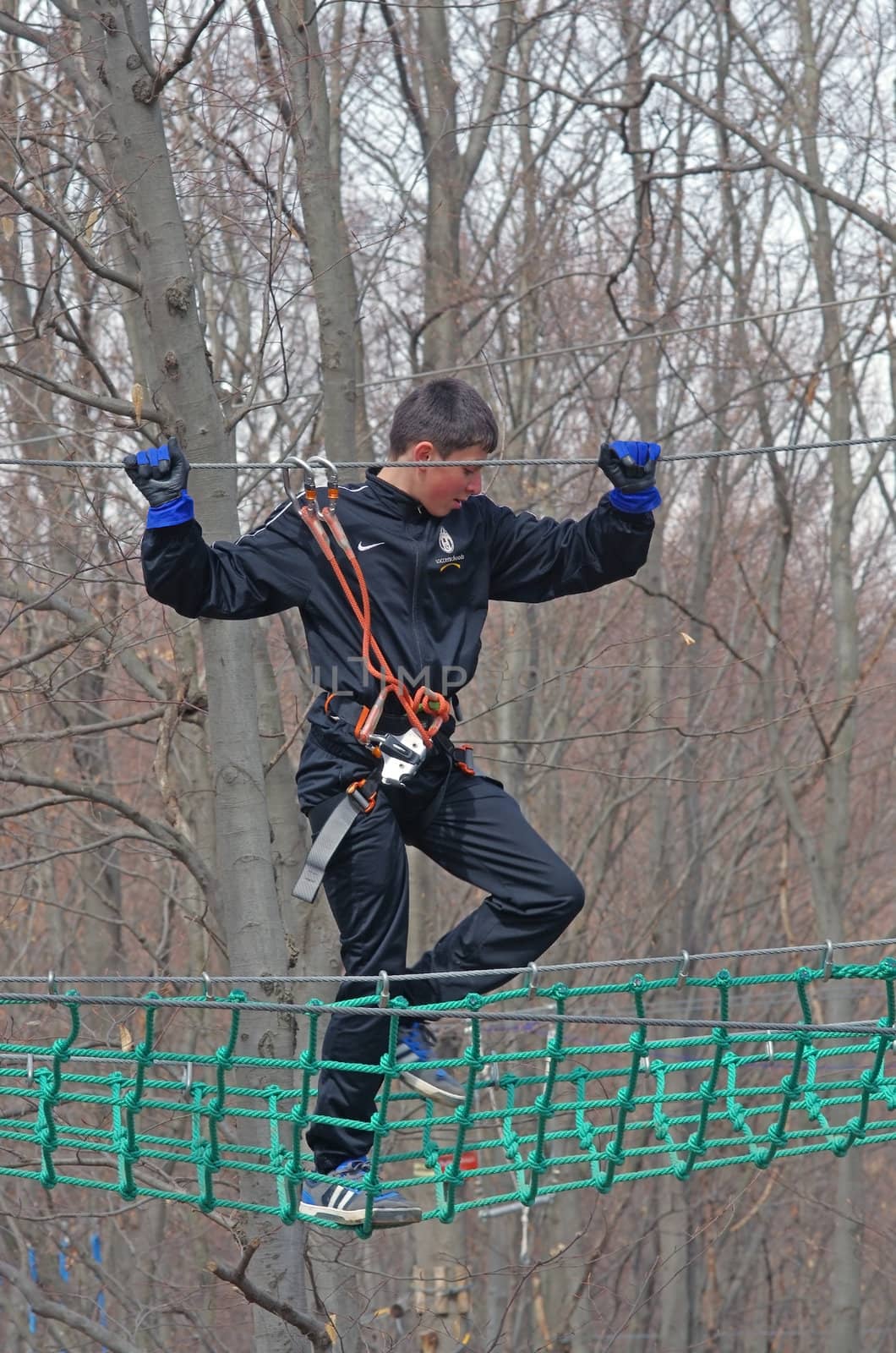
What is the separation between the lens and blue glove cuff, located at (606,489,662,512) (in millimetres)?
3912

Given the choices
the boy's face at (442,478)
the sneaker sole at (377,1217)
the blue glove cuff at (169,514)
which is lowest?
the sneaker sole at (377,1217)

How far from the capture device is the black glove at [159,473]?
3.58 m

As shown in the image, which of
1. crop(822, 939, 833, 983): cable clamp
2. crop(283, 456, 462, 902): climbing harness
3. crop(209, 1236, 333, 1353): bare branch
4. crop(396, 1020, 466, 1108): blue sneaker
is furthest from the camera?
crop(209, 1236, 333, 1353): bare branch

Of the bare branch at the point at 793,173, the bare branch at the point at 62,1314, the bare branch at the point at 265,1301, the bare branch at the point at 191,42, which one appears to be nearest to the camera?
the bare branch at the point at 265,1301

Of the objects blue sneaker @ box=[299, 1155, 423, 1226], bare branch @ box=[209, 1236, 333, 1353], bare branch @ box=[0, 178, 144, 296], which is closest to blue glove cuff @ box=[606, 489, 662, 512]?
blue sneaker @ box=[299, 1155, 423, 1226]

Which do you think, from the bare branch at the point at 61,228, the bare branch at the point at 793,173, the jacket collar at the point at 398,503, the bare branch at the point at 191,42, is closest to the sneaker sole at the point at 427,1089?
the jacket collar at the point at 398,503

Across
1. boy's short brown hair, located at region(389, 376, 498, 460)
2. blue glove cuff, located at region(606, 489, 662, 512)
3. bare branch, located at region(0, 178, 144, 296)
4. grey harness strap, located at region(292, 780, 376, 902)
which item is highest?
bare branch, located at region(0, 178, 144, 296)

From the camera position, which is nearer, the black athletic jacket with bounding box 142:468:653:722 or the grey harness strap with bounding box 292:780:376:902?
the grey harness strap with bounding box 292:780:376:902

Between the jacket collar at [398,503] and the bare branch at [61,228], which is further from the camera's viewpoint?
the bare branch at [61,228]

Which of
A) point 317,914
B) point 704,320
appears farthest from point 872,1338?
point 317,914

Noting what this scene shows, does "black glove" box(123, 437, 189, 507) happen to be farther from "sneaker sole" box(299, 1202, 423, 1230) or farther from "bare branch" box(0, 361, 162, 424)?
"sneaker sole" box(299, 1202, 423, 1230)

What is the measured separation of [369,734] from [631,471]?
2.92ft

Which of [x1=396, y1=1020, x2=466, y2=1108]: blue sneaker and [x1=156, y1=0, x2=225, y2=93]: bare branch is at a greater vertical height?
[x1=156, y1=0, x2=225, y2=93]: bare branch

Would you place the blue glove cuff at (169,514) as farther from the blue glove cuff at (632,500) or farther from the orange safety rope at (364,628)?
the blue glove cuff at (632,500)
